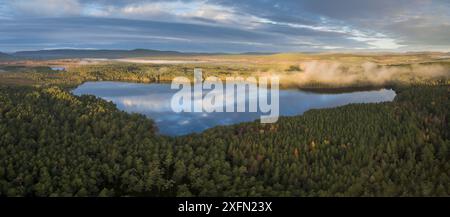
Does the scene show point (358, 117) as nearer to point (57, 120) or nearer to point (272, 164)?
point (272, 164)

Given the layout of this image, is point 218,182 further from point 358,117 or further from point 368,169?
point 358,117

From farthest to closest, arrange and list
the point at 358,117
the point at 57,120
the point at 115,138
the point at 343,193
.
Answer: the point at 358,117 → the point at 57,120 → the point at 115,138 → the point at 343,193

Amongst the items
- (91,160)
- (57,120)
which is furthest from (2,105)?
(91,160)

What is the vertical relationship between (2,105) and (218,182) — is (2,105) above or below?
above
